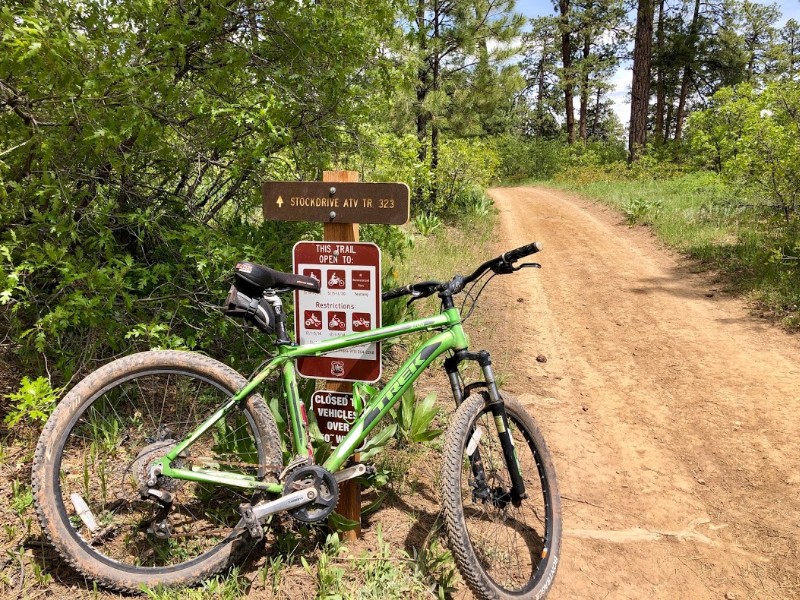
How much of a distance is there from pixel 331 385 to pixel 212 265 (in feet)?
3.96

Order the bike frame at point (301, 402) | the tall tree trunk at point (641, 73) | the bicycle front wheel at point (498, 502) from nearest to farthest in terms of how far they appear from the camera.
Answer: the bike frame at point (301, 402)
the bicycle front wheel at point (498, 502)
the tall tree trunk at point (641, 73)

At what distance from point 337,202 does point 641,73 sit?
18.2 meters

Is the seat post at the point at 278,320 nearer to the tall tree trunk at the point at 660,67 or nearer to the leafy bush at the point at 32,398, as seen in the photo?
the leafy bush at the point at 32,398

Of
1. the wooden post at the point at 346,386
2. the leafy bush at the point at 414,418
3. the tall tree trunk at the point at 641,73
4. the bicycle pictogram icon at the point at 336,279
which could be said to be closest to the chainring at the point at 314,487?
the wooden post at the point at 346,386

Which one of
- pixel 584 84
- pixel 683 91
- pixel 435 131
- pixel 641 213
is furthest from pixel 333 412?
pixel 683 91

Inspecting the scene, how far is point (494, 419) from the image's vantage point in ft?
8.58

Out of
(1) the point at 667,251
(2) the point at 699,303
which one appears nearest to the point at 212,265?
(2) the point at 699,303

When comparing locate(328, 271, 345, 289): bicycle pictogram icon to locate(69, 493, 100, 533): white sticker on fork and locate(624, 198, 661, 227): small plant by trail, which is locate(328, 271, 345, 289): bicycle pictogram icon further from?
locate(624, 198, 661, 227): small plant by trail

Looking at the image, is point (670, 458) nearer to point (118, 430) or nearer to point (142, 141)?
point (118, 430)

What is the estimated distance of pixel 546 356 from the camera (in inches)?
223

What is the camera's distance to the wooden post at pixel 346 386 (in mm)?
2777

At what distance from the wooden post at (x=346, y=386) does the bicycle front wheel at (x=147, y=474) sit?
0.50 meters

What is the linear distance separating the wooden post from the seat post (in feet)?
1.76

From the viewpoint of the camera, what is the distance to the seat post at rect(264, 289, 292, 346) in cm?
242
